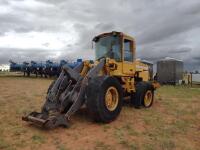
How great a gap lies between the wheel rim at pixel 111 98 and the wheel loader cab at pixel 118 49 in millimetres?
1043

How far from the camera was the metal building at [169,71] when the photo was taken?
2844 cm

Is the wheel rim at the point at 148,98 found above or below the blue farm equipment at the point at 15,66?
below

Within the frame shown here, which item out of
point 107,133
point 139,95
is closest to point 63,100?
point 107,133

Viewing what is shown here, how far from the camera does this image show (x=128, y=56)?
33.3ft

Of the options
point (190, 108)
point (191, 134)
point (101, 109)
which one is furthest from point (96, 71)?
point (190, 108)

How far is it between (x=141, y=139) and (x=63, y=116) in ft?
7.01

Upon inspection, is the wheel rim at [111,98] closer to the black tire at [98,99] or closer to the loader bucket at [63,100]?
the black tire at [98,99]

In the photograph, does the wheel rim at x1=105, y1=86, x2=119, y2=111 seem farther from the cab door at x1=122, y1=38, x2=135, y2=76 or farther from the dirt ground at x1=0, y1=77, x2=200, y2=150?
the cab door at x1=122, y1=38, x2=135, y2=76

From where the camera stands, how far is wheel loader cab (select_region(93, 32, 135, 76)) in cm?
961

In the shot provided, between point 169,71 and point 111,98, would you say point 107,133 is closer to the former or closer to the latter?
→ point 111,98

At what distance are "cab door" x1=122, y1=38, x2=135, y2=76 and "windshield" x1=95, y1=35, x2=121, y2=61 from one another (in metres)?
0.24

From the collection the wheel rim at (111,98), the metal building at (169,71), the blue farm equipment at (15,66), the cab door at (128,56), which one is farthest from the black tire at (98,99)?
the blue farm equipment at (15,66)

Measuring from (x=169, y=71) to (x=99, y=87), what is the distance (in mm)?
22367

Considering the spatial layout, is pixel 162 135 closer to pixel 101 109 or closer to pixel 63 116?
pixel 101 109
